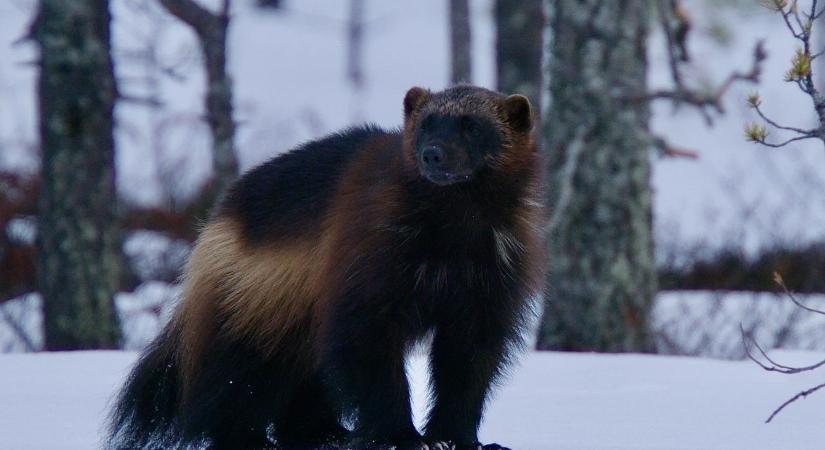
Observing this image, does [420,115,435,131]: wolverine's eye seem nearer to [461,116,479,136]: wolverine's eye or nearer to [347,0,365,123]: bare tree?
[461,116,479,136]: wolverine's eye

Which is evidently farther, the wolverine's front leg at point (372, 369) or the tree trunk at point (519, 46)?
the tree trunk at point (519, 46)

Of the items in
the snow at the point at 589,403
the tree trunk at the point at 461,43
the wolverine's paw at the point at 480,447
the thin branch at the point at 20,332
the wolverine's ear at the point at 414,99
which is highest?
the wolverine's ear at the point at 414,99

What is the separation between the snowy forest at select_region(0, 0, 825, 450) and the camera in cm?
404

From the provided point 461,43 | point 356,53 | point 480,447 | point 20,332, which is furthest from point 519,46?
point 356,53

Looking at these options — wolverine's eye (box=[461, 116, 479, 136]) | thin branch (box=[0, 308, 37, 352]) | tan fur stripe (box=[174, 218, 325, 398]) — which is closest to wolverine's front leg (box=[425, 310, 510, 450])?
tan fur stripe (box=[174, 218, 325, 398])

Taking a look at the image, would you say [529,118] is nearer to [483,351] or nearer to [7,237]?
[483,351]

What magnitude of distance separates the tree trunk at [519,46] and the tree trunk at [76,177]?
3627 millimetres

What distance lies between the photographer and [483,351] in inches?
133

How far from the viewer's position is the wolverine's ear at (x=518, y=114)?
3592 mm

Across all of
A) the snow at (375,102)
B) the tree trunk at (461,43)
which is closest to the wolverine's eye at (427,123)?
the snow at (375,102)

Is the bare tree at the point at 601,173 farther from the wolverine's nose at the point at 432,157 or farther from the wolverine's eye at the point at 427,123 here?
the wolverine's nose at the point at 432,157

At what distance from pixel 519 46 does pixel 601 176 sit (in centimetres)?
338

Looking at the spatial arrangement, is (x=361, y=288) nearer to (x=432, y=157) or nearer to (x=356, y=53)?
(x=432, y=157)

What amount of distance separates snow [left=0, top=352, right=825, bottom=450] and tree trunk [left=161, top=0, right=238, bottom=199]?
261cm
